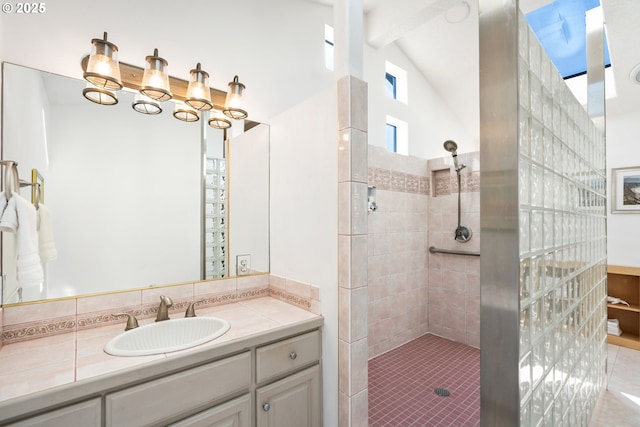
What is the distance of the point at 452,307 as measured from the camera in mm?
3201

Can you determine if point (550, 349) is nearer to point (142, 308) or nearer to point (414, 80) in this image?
point (142, 308)

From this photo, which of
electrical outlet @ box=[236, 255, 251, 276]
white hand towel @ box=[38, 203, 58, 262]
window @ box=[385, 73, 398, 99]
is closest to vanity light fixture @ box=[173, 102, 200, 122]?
white hand towel @ box=[38, 203, 58, 262]

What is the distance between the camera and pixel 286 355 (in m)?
1.44

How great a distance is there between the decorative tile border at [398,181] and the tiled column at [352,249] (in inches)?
53.4

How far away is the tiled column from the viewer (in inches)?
57.7

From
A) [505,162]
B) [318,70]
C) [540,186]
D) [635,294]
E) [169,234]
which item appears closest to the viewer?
[505,162]

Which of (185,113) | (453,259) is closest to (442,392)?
(453,259)

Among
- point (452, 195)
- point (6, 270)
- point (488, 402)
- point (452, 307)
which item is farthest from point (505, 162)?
point (452, 307)

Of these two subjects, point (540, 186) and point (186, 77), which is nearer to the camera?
point (540, 186)

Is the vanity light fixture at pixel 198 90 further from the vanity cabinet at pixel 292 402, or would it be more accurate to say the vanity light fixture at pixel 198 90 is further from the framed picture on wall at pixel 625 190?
the framed picture on wall at pixel 625 190

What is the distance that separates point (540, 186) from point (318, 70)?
2.13 metres

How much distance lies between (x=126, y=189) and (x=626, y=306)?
450 cm

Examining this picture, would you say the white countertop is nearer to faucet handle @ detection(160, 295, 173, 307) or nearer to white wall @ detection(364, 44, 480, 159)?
faucet handle @ detection(160, 295, 173, 307)

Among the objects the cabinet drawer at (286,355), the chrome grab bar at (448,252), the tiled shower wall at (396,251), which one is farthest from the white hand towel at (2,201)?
the chrome grab bar at (448,252)
